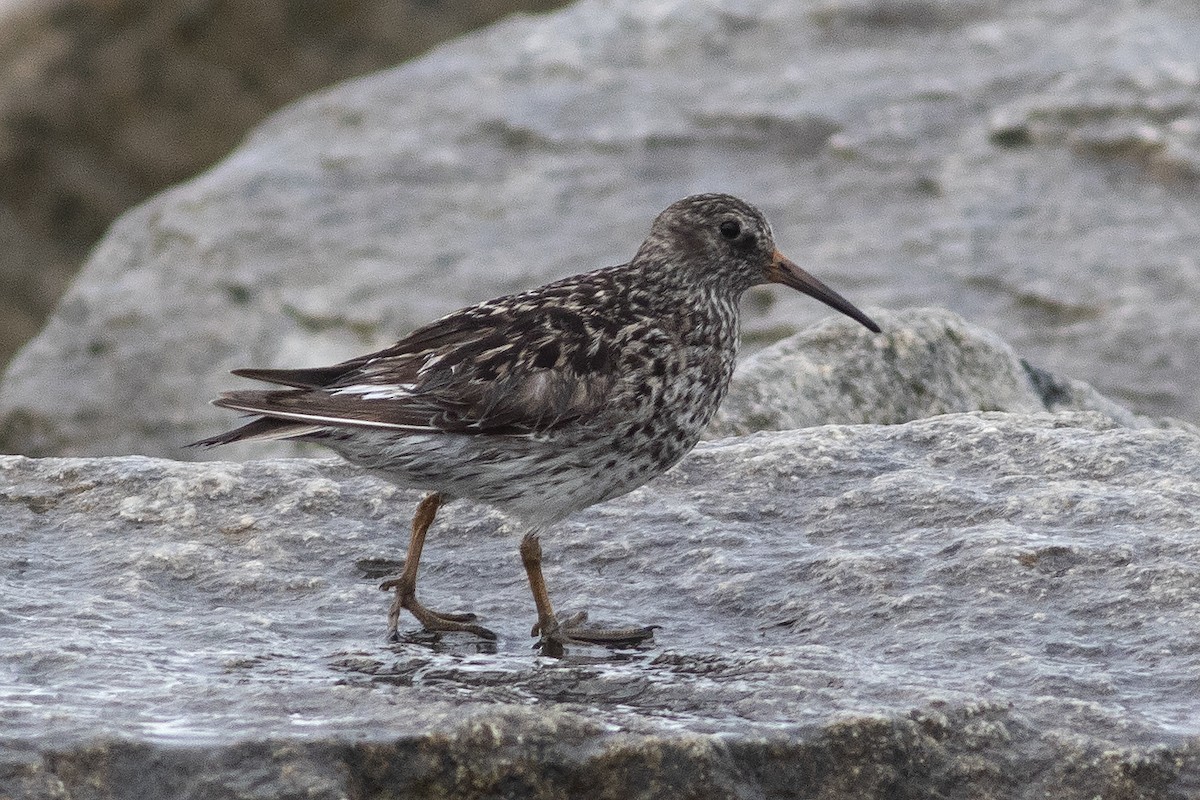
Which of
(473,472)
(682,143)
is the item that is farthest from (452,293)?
(473,472)

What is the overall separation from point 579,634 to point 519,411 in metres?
0.79

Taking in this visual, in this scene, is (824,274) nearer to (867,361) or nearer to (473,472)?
(867,361)

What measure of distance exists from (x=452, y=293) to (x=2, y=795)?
20.9 ft

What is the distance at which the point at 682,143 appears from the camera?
11.6 metres

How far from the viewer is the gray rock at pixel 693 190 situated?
10367 mm

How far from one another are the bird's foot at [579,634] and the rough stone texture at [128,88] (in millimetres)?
10470

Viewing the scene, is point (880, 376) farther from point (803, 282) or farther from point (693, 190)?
point (693, 190)

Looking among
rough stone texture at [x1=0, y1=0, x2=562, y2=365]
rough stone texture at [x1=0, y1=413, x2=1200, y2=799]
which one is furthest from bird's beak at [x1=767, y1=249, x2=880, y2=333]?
rough stone texture at [x1=0, y1=0, x2=562, y2=365]

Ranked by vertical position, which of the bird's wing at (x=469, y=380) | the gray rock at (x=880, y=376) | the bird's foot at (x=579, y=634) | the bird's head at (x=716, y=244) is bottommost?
the bird's foot at (x=579, y=634)

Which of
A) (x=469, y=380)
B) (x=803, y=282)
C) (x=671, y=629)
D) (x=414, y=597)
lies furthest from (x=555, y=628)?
(x=803, y=282)

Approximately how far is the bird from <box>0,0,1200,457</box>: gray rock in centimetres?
384

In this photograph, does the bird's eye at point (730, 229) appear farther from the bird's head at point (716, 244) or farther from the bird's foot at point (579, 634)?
the bird's foot at point (579, 634)

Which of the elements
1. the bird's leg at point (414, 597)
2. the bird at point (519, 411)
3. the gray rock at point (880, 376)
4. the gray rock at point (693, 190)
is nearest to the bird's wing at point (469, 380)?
the bird at point (519, 411)

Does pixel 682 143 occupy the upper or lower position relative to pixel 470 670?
upper
